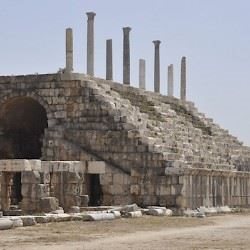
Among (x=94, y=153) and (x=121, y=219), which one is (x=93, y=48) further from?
(x=121, y=219)

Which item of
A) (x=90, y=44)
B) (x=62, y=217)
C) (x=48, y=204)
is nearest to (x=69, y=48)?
(x=90, y=44)

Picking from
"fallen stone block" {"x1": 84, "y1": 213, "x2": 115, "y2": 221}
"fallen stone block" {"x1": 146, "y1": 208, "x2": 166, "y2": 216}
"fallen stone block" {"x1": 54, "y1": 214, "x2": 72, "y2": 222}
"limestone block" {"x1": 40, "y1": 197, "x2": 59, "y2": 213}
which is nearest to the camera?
→ "fallen stone block" {"x1": 54, "y1": 214, "x2": 72, "y2": 222}

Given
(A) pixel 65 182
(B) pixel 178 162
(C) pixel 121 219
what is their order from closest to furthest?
(C) pixel 121 219 → (A) pixel 65 182 → (B) pixel 178 162

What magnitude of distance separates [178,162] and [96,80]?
6.94 metres

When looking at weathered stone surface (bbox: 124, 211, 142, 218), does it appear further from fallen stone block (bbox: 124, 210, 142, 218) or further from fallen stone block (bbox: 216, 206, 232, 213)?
fallen stone block (bbox: 216, 206, 232, 213)

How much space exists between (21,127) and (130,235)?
2013 centimetres

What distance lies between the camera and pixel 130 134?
34.8m

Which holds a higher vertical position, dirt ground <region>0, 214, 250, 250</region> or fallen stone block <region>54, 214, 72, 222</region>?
fallen stone block <region>54, 214, 72, 222</region>

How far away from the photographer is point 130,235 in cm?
2212

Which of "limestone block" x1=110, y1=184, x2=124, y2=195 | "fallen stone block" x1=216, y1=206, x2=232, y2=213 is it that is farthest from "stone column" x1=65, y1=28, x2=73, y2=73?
"fallen stone block" x1=216, y1=206, x2=232, y2=213

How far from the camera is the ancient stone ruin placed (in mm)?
31141

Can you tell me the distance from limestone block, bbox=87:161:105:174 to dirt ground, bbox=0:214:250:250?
6248 millimetres

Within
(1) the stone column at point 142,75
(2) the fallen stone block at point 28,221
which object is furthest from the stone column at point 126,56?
(2) the fallen stone block at point 28,221

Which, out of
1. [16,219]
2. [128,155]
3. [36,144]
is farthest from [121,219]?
[36,144]
